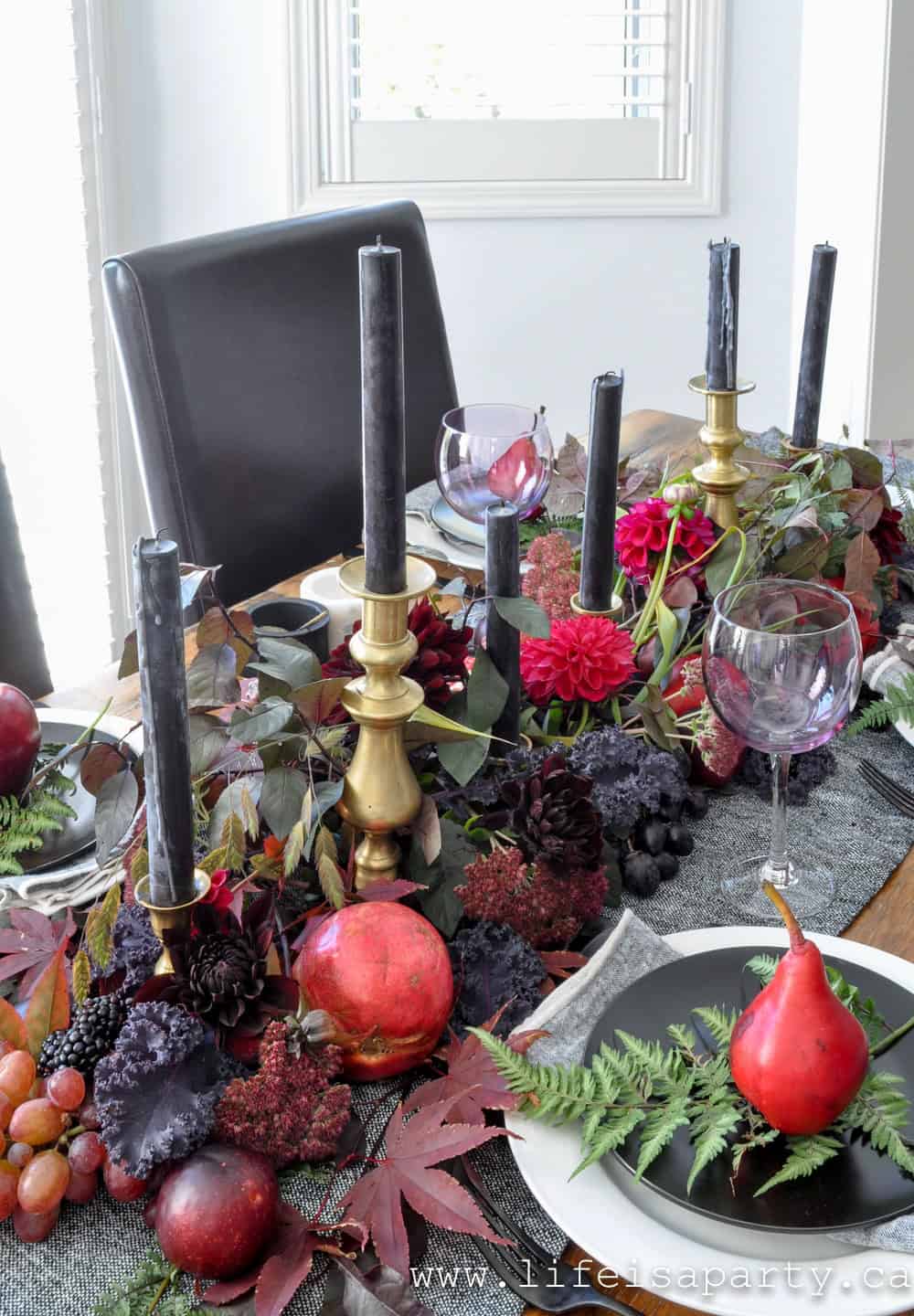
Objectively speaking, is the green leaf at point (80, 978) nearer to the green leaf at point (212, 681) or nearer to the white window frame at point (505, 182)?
the green leaf at point (212, 681)

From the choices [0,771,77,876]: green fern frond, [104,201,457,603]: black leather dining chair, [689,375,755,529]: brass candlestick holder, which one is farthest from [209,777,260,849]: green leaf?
[104,201,457,603]: black leather dining chair

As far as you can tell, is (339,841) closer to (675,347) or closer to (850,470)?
(850,470)

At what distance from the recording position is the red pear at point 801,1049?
1.80ft

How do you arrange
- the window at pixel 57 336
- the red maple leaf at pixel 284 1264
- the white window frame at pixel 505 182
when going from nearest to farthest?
1. the red maple leaf at pixel 284 1264
2. the window at pixel 57 336
3. the white window frame at pixel 505 182

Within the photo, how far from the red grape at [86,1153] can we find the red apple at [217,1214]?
41mm

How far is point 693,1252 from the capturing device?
1.77ft

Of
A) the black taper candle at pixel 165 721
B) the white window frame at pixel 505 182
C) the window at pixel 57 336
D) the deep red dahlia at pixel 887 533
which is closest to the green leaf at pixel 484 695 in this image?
the black taper candle at pixel 165 721

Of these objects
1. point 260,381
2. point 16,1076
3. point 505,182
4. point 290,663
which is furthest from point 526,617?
point 505,182

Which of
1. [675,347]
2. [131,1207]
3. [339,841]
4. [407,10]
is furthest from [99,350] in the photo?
[131,1207]

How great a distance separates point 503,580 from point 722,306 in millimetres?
411

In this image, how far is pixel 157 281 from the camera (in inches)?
56.2

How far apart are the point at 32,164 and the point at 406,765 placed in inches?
85.1

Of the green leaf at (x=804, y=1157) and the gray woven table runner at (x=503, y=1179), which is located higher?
the green leaf at (x=804, y=1157)

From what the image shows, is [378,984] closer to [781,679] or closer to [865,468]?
[781,679]
